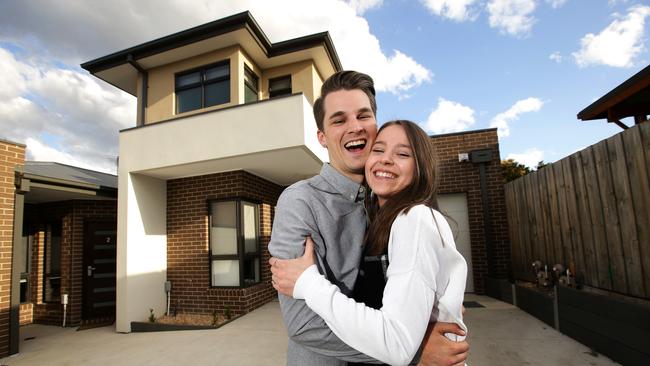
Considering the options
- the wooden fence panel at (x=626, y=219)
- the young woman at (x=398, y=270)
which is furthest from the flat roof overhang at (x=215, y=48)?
the young woman at (x=398, y=270)

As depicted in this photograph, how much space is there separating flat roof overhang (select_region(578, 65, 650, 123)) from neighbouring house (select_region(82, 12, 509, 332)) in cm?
202

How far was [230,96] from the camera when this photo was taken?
296 inches

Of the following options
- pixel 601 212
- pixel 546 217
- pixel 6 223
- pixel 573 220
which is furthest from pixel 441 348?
pixel 6 223

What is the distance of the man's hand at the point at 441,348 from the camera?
4.12 feet

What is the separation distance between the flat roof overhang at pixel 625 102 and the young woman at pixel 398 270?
562 centimetres

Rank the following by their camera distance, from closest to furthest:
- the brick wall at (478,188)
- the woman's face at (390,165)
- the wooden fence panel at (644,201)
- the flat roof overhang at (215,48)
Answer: the woman's face at (390,165) → the wooden fence panel at (644,201) → the flat roof overhang at (215,48) → the brick wall at (478,188)

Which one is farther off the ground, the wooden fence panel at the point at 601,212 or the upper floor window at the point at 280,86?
the upper floor window at the point at 280,86

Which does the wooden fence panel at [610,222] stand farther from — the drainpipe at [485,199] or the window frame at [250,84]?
the window frame at [250,84]

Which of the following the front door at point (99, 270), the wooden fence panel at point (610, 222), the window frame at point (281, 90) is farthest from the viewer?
the window frame at point (281, 90)

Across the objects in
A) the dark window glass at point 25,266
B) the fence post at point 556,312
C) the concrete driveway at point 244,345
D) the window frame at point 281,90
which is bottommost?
the concrete driveway at point 244,345

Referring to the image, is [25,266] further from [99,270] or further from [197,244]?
[197,244]

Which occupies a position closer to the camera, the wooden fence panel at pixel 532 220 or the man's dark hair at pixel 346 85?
the man's dark hair at pixel 346 85

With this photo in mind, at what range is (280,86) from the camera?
29.3 ft

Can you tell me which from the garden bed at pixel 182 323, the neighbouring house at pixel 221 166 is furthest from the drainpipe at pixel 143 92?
the garden bed at pixel 182 323
